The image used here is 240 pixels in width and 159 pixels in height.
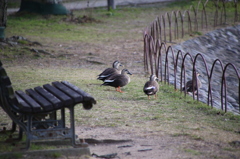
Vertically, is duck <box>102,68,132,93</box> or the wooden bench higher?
the wooden bench

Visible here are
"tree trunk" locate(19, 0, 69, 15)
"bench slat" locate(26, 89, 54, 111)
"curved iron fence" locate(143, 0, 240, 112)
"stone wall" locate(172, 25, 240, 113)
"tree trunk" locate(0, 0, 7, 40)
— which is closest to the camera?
"bench slat" locate(26, 89, 54, 111)

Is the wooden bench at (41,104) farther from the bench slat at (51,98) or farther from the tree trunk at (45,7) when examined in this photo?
the tree trunk at (45,7)

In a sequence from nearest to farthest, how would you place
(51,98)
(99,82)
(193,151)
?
(51,98) < (193,151) < (99,82)

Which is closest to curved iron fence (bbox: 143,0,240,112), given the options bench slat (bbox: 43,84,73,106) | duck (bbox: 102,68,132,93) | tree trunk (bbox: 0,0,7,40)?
duck (bbox: 102,68,132,93)

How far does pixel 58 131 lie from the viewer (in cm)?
509

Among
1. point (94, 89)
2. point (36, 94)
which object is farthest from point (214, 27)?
point (36, 94)

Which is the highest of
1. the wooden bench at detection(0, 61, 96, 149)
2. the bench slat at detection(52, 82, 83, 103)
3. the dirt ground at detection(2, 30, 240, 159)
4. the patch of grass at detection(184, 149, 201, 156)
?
the bench slat at detection(52, 82, 83, 103)

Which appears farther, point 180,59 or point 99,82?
point 180,59

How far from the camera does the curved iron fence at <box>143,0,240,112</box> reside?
8.85 metres

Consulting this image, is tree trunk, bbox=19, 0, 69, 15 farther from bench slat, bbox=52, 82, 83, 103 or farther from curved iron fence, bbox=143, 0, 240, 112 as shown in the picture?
bench slat, bbox=52, 82, 83, 103

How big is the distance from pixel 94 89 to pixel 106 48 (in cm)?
636

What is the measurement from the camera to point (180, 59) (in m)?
13.8

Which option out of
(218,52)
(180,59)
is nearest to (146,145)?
(180,59)

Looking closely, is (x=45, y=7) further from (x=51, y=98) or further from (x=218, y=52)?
(x=51, y=98)
